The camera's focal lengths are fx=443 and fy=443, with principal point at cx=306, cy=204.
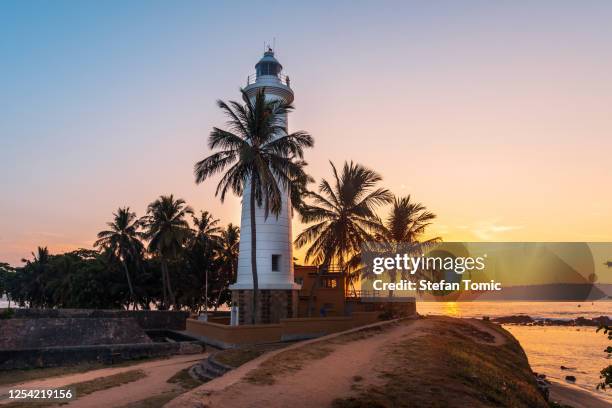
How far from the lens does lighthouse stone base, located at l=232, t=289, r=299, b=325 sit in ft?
91.0

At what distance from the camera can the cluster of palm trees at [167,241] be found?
46.4 m

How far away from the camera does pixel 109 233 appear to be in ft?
167

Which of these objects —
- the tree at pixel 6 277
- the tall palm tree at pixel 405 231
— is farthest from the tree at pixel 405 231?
the tree at pixel 6 277

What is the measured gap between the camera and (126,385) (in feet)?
55.0

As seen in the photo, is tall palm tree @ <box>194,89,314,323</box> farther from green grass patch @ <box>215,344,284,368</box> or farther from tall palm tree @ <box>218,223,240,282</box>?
tall palm tree @ <box>218,223,240,282</box>

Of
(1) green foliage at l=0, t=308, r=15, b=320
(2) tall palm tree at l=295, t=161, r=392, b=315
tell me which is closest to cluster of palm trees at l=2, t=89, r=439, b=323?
(2) tall palm tree at l=295, t=161, r=392, b=315

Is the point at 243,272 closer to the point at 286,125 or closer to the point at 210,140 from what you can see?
the point at 210,140

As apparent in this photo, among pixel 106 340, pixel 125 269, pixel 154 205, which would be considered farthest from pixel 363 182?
pixel 125 269

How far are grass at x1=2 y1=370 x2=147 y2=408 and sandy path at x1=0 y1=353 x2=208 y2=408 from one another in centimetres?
38

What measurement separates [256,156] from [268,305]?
9410 mm

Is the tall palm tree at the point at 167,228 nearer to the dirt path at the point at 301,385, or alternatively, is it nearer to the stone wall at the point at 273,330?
the stone wall at the point at 273,330

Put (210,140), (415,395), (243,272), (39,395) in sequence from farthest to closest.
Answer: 1. (243,272)
2. (210,140)
3. (39,395)
4. (415,395)

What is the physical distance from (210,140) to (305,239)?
33.4 feet

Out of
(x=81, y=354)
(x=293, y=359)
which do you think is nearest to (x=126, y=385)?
(x=293, y=359)
